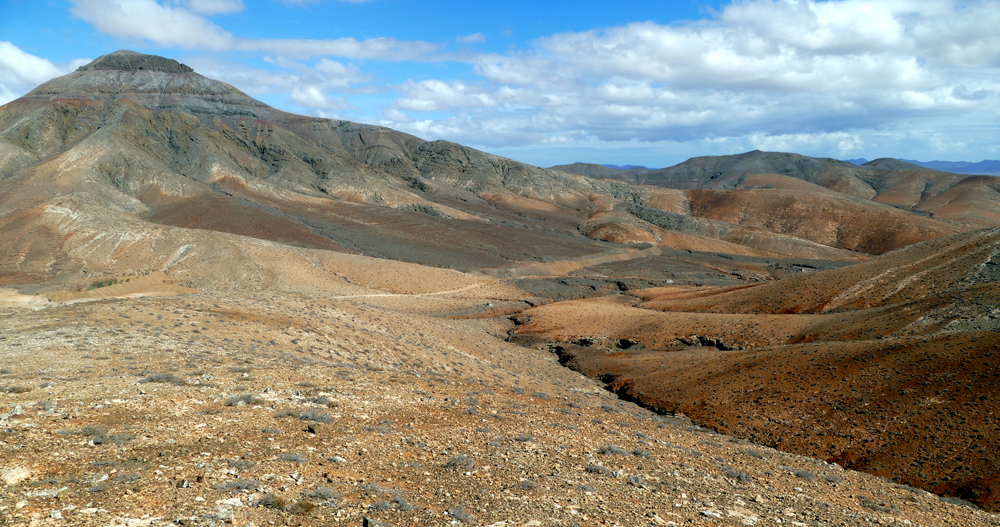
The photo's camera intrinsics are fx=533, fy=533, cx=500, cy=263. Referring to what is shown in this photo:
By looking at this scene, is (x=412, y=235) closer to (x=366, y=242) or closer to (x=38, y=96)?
(x=366, y=242)

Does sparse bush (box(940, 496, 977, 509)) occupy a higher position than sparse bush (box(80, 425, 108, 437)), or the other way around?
sparse bush (box(80, 425, 108, 437))

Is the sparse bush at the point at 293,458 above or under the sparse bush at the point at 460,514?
above

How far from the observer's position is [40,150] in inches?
3418

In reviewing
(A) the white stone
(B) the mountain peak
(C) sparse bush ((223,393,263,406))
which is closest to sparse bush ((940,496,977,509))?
(C) sparse bush ((223,393,263,406))

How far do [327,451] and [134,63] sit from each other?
493 feet

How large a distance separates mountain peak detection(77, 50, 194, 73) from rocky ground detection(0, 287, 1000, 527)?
13571 centimetres

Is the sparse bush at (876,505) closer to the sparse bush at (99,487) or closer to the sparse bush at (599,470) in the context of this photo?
the sparse bush at (599,470)

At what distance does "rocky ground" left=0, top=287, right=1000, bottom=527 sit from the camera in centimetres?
641

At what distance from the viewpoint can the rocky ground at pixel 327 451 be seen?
253 inches

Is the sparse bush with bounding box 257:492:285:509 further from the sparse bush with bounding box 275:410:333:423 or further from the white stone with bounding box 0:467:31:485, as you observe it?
the sparse bush with bounding box 275:410:333:423

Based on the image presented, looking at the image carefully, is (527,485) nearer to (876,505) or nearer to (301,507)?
(301,507)

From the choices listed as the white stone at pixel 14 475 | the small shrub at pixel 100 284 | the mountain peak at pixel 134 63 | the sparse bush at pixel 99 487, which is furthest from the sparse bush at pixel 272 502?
the mountain peak at pixel 134 63

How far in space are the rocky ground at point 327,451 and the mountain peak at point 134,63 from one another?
5343 inches

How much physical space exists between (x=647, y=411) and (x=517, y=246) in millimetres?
51991
